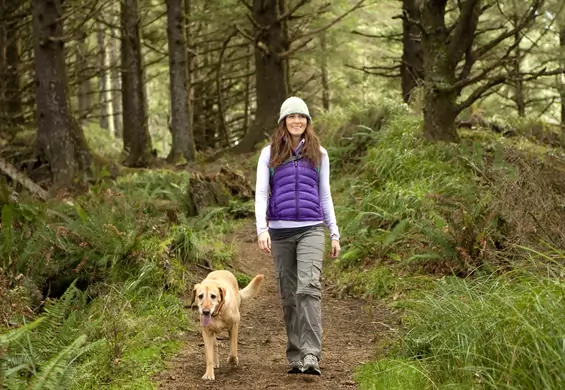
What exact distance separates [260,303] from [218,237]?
240cm

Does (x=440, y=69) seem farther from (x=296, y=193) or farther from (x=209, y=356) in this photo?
(x=209, y=356)

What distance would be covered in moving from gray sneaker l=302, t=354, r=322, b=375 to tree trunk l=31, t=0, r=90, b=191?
33.1ft

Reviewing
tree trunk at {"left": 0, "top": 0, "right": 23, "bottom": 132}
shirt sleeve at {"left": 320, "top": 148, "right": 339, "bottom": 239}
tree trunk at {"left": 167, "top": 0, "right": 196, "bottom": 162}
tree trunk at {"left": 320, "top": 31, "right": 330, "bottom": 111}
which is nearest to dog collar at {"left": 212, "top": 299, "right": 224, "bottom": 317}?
shirt sleeve at {"left": 320, "top": 148, "right": 339, "bottom": 239}

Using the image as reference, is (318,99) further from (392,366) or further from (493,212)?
(392,366)

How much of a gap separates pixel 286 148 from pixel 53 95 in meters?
10.4

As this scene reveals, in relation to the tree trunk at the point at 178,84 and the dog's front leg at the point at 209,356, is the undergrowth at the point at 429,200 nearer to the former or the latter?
the dog's front leg at the point at 209,356

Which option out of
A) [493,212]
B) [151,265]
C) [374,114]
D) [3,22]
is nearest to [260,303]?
[151,265]

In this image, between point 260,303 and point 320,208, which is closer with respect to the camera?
point 320,208

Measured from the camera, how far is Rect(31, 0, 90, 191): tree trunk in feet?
48.9

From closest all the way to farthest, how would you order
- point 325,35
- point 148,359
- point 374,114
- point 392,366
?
point 392,366 < point 148,359 < point 374,114 < point 325,35

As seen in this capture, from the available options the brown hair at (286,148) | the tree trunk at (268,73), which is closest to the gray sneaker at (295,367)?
the brown hair at (286,148)

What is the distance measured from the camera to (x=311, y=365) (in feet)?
19.6

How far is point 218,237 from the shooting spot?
37.1 ft

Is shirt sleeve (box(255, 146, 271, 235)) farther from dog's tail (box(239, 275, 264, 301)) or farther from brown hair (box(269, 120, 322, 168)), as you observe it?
dog's tail (box(239, 275, 264, 301))
